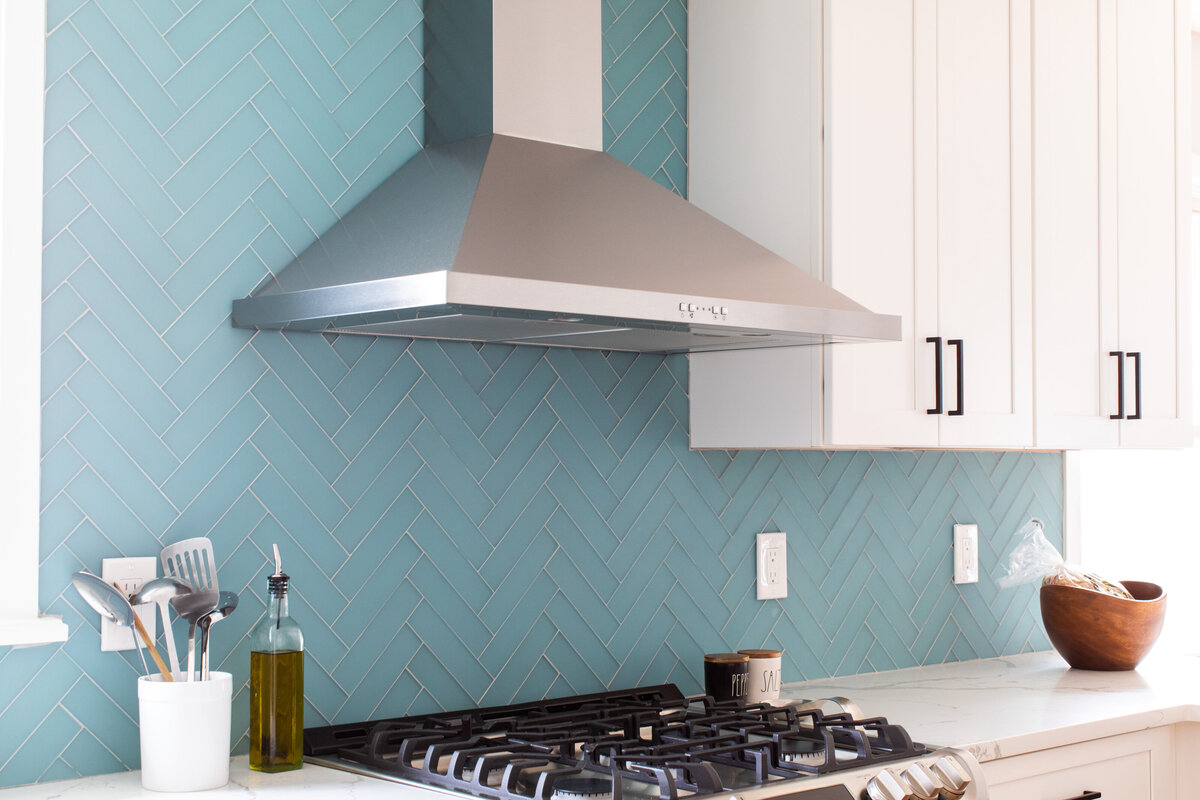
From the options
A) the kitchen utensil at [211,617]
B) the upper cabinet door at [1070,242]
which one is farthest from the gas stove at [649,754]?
the upper cabinet door at [1070,242]

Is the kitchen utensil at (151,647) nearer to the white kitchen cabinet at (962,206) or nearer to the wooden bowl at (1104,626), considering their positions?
the white kitchen cabinet at (962,206)

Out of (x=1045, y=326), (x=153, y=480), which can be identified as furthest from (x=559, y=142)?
(x=1045, y=326)

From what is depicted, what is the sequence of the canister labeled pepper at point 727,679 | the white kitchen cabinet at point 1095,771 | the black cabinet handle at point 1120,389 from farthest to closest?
the black cabinet handle at point 1120,389
the canister labeled pepper at point 727,679
the white kitchen cabinet at point 1095,771

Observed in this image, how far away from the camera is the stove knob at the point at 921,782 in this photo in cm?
177

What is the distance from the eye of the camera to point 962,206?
240cm

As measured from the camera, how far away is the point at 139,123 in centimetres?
178

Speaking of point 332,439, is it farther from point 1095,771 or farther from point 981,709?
point 1095,771

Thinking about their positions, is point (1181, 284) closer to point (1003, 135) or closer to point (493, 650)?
point (1003, 135)

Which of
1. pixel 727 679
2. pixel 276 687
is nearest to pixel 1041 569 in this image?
pixel 727 679

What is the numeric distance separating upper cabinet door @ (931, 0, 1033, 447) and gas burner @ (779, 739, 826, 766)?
2.36 ft

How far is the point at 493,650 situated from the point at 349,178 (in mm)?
845

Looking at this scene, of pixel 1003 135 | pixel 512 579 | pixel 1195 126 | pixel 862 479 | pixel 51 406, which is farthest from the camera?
pixel 1195 126

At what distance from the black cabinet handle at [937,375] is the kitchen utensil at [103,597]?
4.77ft

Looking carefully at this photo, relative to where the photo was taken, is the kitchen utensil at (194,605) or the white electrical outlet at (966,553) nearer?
the kitchen utensil at (194,605)
